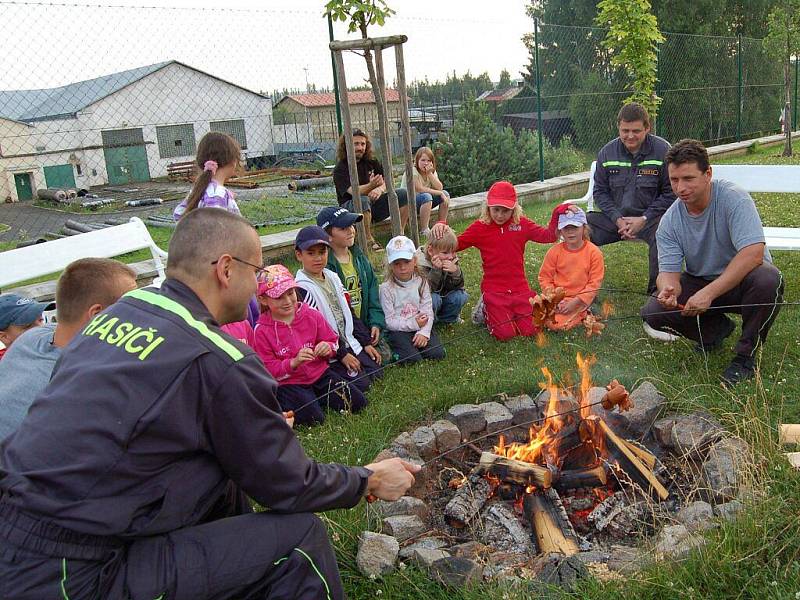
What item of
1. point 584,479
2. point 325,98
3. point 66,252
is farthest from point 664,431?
point 325,98

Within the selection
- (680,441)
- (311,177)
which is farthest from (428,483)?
(311,177)

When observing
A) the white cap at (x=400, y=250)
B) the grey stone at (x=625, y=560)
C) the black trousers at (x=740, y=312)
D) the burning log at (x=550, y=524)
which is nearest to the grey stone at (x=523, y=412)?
the burning log at (x=550, y=524)

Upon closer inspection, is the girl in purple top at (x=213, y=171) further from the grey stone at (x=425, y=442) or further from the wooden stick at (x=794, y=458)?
the wooden stick at (x=794, y=458)

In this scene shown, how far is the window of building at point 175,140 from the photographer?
12.3 metres

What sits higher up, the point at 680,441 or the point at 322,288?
the point at 322,288

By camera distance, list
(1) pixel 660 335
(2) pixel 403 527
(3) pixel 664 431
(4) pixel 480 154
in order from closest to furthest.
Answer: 1. (2) pixel 403 527
2. (3) pixel 664 431
3. (1) pixel 660 335
4. (4) pixel 480 154

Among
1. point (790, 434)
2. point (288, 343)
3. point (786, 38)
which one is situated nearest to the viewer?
point (790, 434)

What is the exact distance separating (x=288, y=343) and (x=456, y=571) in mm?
2204

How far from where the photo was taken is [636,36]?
1155cm

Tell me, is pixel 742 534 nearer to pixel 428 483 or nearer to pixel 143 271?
pixel 428 483

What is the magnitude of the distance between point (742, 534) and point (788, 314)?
317cm

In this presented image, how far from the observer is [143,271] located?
22.8 ft

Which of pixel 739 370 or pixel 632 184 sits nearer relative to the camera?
pixel 739 370

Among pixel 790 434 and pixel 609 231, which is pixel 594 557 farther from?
pixel 609 231
